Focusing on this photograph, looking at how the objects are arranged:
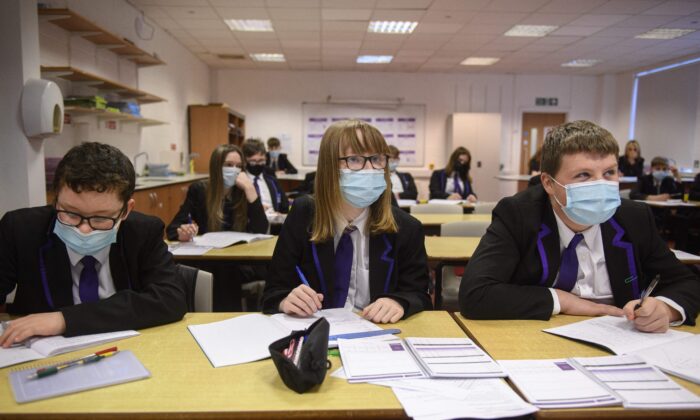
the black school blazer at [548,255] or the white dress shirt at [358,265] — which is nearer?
the black school blazer at [548,255]

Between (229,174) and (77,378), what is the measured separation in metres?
2.34

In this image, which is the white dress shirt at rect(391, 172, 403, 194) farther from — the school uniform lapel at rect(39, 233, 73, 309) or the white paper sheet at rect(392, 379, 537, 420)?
the white paper sheet at rect(392, 379, 537, 420)

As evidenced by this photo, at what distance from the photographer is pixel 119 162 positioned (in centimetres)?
145

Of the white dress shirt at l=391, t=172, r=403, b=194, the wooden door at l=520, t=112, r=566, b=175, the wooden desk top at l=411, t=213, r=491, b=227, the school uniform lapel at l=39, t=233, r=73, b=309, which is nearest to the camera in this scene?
the school uniform lapel at l=39, t=233, r=73, b=309

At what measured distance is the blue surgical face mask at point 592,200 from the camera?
1.56 meters

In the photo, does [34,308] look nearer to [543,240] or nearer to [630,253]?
[543,240]

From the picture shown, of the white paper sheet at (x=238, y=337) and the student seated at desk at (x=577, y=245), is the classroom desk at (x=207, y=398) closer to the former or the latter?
the white paper sheet at (x=238, y=337)

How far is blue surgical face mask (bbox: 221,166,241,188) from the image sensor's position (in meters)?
3.27

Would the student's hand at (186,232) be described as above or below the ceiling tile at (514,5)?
below

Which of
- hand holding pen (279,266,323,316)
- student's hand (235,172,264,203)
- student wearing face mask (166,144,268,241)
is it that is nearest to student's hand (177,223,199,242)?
student wearing face mask (166,144,268,241)

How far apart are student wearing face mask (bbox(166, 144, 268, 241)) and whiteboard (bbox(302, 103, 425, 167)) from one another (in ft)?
23.0

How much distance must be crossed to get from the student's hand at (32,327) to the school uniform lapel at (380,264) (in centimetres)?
96

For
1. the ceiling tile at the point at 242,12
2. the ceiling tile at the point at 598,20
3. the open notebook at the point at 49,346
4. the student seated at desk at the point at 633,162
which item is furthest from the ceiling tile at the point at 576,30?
the open notebook at the point at 49,346

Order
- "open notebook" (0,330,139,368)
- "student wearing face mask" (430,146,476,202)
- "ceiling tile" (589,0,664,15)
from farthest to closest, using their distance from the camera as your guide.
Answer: "student wearing face mask" (430,146,476,202) < "ceiling tile" (589,0,664,15) < "open notebook" (0,330,139,368)
